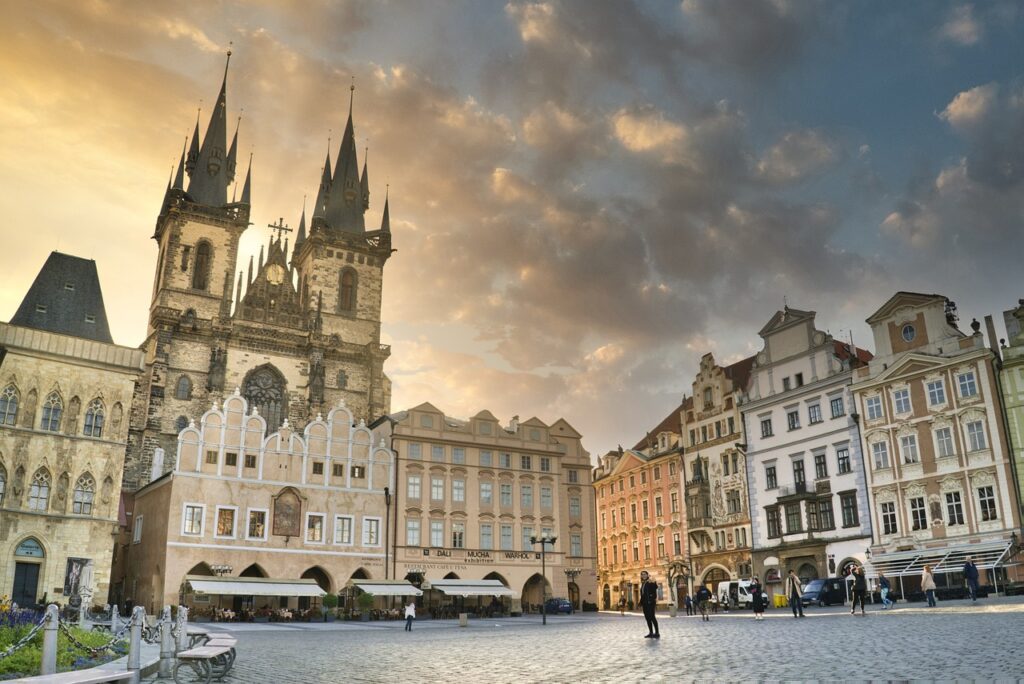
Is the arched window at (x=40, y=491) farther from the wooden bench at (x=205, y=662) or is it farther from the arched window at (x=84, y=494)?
the wooden bench at (x=205, y=662)

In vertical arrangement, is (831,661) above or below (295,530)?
below

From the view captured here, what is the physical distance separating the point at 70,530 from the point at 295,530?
36.1 feet

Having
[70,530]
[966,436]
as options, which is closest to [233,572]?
[70,530]

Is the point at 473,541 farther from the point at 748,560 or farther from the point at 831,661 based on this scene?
the point at 831,661

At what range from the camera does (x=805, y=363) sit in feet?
160

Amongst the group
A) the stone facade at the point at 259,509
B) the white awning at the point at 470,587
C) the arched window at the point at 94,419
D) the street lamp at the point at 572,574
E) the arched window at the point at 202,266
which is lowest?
the white awning at the point at 470,587

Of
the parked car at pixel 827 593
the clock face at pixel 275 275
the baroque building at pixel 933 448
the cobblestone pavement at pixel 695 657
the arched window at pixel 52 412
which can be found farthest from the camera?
the clock face at pixel 275 275

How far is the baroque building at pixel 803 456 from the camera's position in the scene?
146 ft

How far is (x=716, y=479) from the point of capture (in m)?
53.9

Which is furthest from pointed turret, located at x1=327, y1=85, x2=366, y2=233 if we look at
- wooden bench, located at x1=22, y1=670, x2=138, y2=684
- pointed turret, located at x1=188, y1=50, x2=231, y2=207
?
wooden bench, located at x1=22, y1=670, x2=138, y2=684

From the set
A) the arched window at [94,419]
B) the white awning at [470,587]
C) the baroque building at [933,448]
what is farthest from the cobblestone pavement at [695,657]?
the white awning at [470,587]

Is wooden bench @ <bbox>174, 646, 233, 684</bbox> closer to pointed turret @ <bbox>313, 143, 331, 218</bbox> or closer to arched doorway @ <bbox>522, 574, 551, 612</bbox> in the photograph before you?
arched doorway @ <bbox>522, 574, 551, 612</bbox>

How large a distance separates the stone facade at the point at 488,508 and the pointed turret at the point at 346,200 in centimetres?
2689

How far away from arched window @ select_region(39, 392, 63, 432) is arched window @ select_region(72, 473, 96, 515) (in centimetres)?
276
